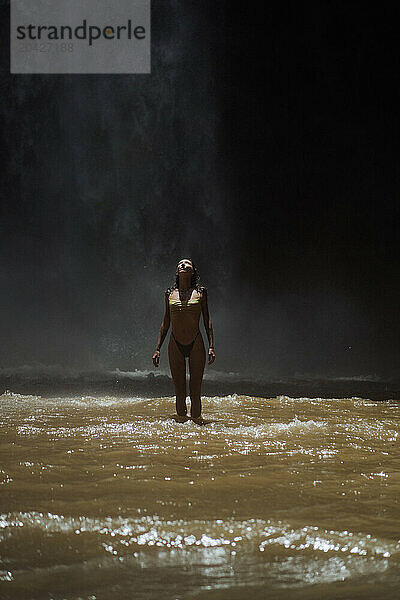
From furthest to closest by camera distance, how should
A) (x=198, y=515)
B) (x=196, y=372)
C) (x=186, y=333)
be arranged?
(x=196, y=372), (x=186, y=333), (x=198, y=515)

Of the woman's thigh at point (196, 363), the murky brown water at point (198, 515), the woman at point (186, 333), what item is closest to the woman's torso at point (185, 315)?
the woman at point (186, 333)

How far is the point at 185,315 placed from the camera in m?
6.74

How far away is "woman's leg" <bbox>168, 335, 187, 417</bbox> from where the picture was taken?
6.79 meters

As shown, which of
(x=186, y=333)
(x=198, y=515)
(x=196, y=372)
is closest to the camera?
(x=198, y=515)

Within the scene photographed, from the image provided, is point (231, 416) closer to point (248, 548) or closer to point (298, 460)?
point (298, 460)

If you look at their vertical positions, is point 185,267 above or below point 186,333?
above

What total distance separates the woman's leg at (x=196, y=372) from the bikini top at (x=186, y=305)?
0.40 meters

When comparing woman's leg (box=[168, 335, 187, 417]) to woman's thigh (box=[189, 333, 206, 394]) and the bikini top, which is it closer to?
woman's thigh (box=[189, 333, 206, 394])

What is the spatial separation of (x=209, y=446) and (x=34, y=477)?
5.97 feet

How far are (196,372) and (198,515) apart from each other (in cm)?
396

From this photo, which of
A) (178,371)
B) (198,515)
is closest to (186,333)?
(178,371)

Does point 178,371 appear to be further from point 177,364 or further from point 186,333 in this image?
point 186,333

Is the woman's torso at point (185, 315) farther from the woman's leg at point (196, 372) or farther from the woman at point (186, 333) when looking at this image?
the woman's leg at point (196, 372)

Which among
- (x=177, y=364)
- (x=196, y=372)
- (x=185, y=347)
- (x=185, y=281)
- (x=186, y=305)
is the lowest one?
(x=196, y=372)
